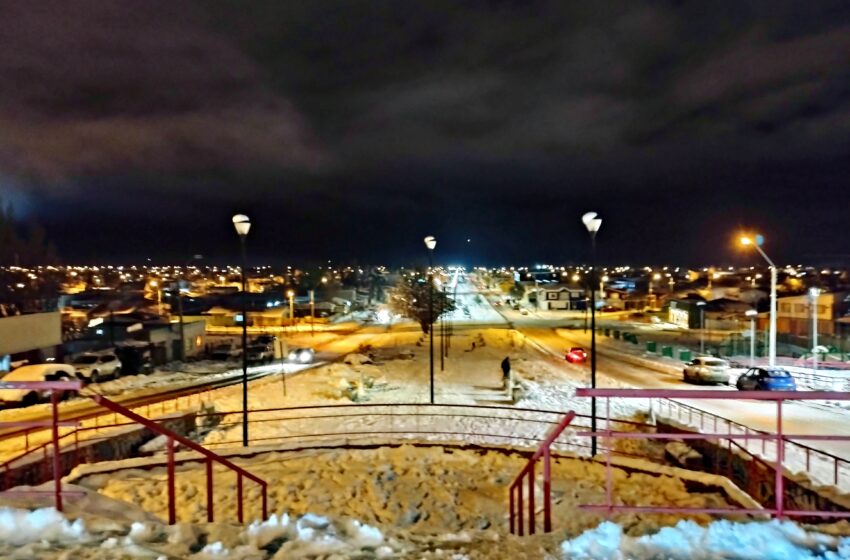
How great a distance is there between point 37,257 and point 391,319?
6507cm

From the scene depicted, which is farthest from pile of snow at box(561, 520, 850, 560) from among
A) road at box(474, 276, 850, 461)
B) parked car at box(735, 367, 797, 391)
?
parked car at box(735, 367, 797, 391)

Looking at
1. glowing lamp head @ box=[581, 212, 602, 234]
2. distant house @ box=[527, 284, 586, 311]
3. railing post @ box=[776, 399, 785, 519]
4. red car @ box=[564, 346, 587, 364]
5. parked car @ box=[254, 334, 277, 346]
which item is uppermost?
glowing lamp head @ box=[581, 212, 602, 234]

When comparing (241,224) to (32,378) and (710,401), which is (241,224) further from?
(710,401)

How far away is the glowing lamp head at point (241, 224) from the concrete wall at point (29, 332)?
24.6 meters

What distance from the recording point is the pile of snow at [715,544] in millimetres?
5102

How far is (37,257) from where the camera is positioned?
100438mm

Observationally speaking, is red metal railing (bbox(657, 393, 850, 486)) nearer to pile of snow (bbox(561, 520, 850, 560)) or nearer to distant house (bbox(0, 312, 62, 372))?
pile of snow (bbox(561, 520, 850, 560))

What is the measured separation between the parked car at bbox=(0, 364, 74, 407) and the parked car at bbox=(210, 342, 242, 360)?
46.3ft

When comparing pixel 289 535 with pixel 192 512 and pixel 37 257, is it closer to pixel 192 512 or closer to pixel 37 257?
pixel 192 512

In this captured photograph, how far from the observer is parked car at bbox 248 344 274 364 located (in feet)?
130

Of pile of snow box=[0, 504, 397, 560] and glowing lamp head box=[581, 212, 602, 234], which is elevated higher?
glowing lamp head box=[581, 212, 602, 234]

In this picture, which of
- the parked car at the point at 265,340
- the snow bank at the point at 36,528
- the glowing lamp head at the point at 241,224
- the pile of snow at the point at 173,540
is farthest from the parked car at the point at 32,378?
the pile of snow at the point at 173,540

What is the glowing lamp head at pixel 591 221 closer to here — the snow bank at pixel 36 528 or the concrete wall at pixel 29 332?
the snow bank at pixel 36 528

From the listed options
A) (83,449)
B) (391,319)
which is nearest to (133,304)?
(391,319)
